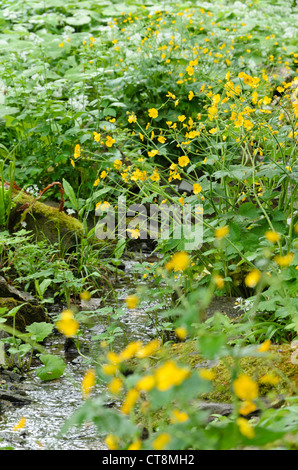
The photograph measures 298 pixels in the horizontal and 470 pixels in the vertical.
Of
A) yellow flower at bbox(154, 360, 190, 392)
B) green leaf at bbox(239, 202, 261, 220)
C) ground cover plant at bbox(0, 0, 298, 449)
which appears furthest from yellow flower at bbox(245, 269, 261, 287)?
green leaf at bbox(239, 202, 261, 220)

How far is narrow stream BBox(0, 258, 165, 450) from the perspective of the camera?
2027 millimetres

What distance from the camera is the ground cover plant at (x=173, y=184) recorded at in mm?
1197

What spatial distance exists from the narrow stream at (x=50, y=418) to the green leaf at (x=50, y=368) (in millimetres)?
44

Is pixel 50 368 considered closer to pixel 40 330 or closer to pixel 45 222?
pixel 40 330

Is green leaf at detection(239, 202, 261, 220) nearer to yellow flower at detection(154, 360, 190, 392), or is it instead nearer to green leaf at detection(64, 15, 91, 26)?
yellow flower at detection(154, 360, 190, 392)

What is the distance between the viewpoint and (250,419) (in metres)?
1.88

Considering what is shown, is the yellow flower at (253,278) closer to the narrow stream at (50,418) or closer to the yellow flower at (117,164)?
the narrow stream at (50,418)

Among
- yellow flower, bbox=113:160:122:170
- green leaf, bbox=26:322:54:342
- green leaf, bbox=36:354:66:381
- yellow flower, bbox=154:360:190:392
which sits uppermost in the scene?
yellow flower, bbox=154:360:190:392

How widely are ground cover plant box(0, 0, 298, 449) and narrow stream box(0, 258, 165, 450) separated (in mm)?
127

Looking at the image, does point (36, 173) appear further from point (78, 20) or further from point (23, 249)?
point (78, 20)

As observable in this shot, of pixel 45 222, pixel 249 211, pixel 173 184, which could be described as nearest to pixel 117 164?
pixel 249 211

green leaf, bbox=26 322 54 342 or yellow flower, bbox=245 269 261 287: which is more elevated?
yellow flower, bbox=245 269 261 287

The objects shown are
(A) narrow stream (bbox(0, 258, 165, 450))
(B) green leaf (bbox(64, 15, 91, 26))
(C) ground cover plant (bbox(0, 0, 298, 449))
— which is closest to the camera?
(C) ground cover plant (bbox(0, 0, 298, 449))
